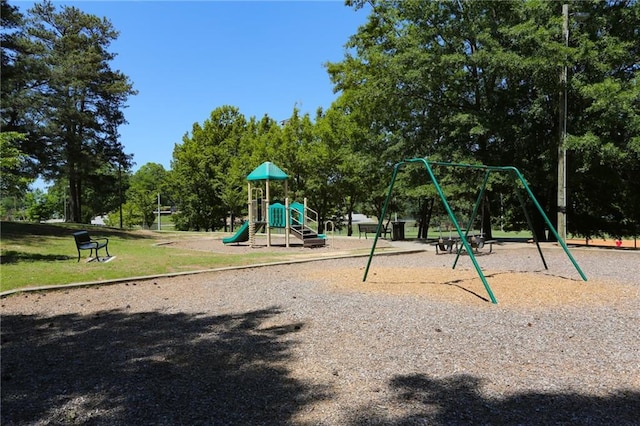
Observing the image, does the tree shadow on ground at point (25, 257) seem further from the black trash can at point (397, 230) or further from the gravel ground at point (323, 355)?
the black trash can at point (397, 230)

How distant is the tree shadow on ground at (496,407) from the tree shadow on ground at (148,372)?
2.17 feet

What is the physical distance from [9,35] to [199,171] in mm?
20767

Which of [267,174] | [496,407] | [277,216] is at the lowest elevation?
[496,407]

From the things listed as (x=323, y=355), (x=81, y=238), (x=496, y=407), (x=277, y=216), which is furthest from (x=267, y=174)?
(x=496, y=407)

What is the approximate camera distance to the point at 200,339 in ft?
16.6

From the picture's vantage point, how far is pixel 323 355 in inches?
176

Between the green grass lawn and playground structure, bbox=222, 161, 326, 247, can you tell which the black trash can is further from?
the green grass lawn

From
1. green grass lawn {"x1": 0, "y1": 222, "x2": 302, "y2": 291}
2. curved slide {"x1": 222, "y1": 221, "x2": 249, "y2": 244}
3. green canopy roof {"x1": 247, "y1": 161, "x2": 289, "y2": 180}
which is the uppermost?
green canopy roof {"x1": 247, "y1": 161, "x2": 289, "y2": 180}

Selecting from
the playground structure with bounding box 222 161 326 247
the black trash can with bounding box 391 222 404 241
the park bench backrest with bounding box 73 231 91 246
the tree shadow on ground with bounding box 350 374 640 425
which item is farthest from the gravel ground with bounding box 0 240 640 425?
the black trash can with bounding box 391 222 404 241

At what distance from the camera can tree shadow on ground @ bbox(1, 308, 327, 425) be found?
319cm

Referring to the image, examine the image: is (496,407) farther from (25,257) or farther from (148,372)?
(25,257)

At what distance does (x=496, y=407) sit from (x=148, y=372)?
111 inches

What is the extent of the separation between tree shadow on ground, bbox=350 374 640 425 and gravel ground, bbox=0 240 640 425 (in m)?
0.01

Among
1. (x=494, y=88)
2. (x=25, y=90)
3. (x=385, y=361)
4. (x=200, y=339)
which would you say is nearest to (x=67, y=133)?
(x=25, y=90)
